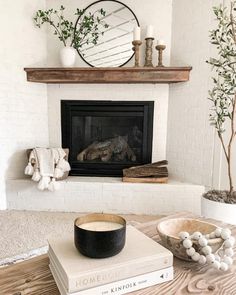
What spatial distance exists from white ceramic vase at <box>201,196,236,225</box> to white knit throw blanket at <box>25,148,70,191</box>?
4.07 ft

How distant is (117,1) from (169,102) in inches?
42.4

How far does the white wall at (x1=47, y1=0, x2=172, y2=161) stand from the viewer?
2.48m

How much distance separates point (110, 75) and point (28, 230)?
1441 mm

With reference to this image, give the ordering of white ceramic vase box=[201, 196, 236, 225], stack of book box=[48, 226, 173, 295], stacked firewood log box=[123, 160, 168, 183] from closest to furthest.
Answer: stack of book box=[48, 226, 173, 295]
white ceramic vase box=[201, 196, 236, 225]
stacked firewood log box=[123, 160, 168, 183]

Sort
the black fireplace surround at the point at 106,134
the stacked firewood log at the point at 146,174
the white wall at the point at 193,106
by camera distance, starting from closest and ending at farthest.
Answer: the white wall at the point at 193,106 < the stacked firewood log at the point at 146,174 < the black fireplace surround at the point at 106,134

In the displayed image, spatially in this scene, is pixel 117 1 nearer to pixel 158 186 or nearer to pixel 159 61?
pixel 159 61

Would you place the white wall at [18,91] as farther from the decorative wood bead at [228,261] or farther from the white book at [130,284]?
the decorative wood bead at [228,261]

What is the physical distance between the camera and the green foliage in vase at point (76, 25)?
244cm

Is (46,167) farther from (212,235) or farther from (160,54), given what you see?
(212,235)

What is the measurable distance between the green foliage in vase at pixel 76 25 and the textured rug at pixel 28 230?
1.56m

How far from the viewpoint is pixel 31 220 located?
211cm

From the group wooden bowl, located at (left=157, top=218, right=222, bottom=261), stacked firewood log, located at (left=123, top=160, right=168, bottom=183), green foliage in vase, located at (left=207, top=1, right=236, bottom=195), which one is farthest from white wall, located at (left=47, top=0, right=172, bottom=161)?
wooden bowl, located at (left=157, top=218, right=222, bottom=261)

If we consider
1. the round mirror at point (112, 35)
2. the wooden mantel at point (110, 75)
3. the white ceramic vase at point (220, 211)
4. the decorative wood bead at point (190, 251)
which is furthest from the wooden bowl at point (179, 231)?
the round mirror at point (112, 35)

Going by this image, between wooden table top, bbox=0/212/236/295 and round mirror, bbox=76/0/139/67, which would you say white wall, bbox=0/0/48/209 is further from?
wooden table top, bbox=0/212/236/295
